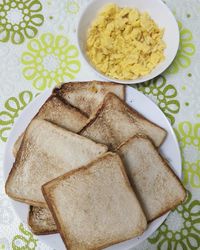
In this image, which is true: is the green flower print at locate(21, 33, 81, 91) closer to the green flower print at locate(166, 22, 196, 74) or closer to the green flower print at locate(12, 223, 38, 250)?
the green flower print at locate(166, 22, 196, 74)

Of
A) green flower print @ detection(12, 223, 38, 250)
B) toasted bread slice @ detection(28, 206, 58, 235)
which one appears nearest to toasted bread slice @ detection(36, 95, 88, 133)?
toasted bread slice @ detection(28, 206, 58, 235)

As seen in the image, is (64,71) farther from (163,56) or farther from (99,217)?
(99,217)

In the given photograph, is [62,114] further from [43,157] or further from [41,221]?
[41,221]

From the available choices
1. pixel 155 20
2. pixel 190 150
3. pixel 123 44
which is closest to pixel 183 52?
pixel 155 20

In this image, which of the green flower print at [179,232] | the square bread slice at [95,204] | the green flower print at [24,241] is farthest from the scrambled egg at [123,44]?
the green flower print at [24,241]

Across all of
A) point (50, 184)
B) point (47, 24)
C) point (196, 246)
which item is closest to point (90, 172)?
point (50, 184)

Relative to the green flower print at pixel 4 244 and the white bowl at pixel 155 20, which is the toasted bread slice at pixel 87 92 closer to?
the white bowl at pixel 155 20

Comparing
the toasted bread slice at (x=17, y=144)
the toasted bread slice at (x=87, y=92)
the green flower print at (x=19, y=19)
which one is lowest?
the toasted bread slice at (x=17, y=144)
